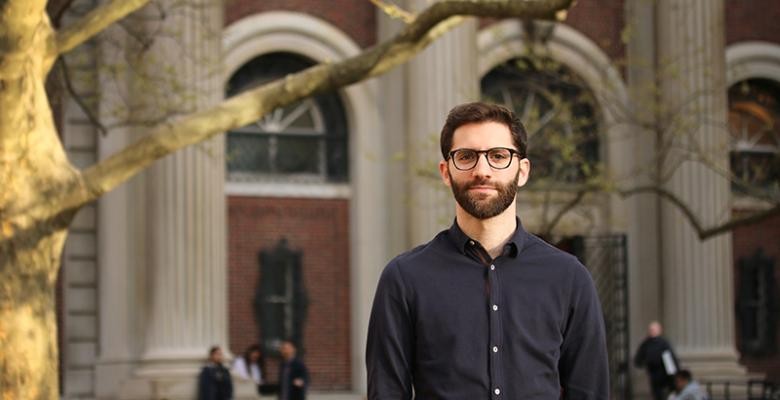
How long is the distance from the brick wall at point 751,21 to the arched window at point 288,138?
291 inches

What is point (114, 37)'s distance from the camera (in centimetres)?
2480

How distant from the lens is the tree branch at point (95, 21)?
1571 centimetres

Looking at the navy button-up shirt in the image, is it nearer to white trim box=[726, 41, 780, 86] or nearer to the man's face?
the man's face

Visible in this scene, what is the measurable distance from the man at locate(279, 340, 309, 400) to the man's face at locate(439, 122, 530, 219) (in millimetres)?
17815

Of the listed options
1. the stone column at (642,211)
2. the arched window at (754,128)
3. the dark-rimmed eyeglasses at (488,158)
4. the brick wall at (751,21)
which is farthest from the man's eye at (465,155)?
the brick wall at (751,21)

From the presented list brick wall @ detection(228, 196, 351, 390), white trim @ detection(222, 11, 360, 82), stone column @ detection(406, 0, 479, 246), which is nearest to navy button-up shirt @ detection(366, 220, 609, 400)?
stone column @ detection(406, 0, 479, 246)

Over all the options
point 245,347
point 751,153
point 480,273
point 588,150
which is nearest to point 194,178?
point 245,347

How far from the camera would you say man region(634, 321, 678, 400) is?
25.9 metres

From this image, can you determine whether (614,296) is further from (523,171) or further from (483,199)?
(483,199)

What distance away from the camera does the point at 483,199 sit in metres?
5.04

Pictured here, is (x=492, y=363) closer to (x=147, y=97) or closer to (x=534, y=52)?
(x=147, y=97)

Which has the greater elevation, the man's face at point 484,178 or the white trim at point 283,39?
the white trim at point 283,39

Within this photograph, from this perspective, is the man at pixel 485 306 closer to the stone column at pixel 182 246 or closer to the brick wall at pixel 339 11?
the stone column at pixel 182 246

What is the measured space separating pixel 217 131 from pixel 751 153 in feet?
Answer: 55.0
